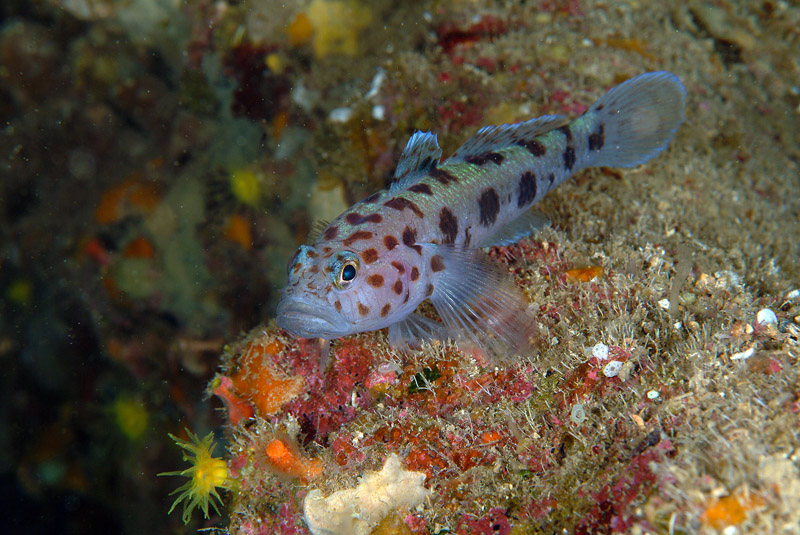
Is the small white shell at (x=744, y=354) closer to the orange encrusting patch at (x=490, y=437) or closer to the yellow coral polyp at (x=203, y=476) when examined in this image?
the orange encrusting patch at (x=490, y=437)

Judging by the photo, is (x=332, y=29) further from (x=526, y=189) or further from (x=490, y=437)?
(x=490, y=437)

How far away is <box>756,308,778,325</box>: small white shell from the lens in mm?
2393

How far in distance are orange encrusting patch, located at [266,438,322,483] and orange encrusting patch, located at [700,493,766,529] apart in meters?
2.08

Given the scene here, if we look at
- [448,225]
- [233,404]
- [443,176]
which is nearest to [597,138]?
[443,176]

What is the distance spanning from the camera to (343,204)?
5.55 m

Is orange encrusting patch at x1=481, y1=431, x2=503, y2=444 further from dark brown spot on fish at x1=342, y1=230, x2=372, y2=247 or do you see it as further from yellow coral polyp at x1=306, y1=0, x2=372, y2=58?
yellow coral polyp at x1=306, y1=0, x2=372, y2=58

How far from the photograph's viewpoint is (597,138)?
378cm

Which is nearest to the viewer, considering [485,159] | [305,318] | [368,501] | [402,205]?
[305,318]

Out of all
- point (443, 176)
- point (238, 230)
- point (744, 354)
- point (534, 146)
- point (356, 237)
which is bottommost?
point (238, 230)

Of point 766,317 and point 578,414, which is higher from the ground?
point 766,317

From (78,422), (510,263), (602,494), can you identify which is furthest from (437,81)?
(78,422)

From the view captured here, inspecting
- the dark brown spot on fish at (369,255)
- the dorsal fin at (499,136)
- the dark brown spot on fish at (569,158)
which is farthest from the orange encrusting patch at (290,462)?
the dark brown spot on fish at (569,158)

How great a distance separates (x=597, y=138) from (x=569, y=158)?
1.14ft

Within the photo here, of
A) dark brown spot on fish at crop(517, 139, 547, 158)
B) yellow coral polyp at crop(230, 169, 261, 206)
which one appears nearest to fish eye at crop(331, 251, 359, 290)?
dark brown spot on fish at crop(517, 139, 547, 158)
